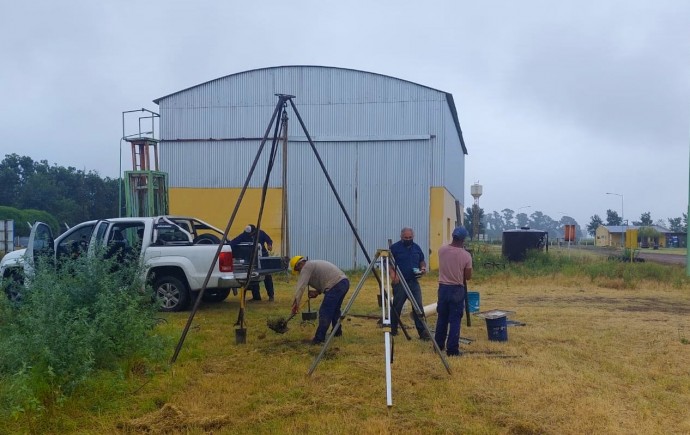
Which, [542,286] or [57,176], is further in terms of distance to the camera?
[57,176]

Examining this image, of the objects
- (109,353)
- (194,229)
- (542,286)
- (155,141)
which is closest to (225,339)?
(109,353)

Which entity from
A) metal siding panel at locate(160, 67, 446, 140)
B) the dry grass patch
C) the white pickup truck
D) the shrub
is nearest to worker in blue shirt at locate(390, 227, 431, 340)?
the dry grass patch

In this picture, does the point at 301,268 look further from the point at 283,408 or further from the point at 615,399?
the point at 615,399

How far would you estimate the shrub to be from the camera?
5500 millimetres

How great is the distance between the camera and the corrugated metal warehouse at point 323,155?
2141cm

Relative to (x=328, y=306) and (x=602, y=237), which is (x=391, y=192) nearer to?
(x=328, y=306)

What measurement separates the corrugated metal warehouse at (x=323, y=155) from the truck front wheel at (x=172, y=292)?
9.99m

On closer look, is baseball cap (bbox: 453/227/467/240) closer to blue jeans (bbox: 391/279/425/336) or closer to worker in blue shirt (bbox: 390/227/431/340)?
worker in blue shirt (bbox: 390/227/431/340)

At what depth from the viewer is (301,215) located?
22000mm

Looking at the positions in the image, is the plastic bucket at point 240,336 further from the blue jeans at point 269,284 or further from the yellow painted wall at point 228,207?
the yellow painted wall at point 228,207

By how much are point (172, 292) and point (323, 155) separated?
450 inches

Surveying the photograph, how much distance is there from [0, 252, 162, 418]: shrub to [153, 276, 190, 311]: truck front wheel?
2.83 metres

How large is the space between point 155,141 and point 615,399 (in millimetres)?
18629

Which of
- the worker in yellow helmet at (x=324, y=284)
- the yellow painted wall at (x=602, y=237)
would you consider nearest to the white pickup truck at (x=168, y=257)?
the worker in yellow helmet at (x=324, y=284)
